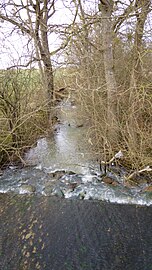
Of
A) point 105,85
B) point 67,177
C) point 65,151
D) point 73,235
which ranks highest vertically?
point 105,85

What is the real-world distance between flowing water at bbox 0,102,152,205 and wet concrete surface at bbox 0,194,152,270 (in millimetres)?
237

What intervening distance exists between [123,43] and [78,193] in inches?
161

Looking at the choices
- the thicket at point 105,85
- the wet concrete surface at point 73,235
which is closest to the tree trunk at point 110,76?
the thicket at point 105,85

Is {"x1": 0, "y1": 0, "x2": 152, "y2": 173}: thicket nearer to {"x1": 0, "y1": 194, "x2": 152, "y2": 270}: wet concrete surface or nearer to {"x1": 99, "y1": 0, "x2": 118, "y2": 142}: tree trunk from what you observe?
{"x1": 99, "y1": 0, "x2": 118, "y2": 142}: tree trunk

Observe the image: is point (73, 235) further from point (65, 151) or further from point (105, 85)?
point (105, 85)

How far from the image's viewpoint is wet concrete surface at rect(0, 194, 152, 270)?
8.80 feet

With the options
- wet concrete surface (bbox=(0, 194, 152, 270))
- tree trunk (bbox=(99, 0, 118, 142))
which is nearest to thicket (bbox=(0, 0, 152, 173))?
tree trunk (bbox=(99, 0, 118, 142))

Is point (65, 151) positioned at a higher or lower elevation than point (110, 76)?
lower

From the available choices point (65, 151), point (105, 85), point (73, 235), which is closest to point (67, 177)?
point (65, 151)

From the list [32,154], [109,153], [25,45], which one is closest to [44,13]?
[25,45]

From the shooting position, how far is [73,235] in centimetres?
310

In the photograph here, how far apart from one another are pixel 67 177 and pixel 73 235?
149 cm

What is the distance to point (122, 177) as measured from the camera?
4254 mm

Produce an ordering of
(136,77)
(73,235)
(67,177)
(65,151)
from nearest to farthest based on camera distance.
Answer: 1. (73,235)
2. (67,177)
3. (136,77)
4. (65,151)
